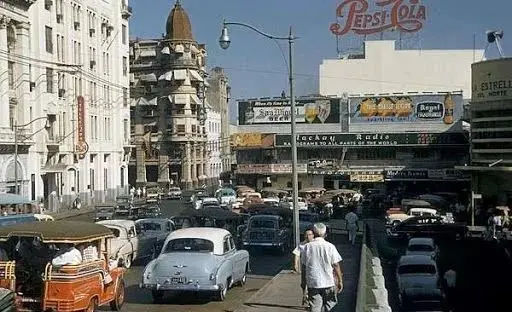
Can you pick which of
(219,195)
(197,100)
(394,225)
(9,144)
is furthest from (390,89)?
(394,225)

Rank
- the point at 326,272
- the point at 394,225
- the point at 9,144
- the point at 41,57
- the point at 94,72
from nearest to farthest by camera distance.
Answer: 1. the point at 326,272
2. the point at 394,225
3. the point at 9,144
4. the point at 41,57
5. the point at 94,72

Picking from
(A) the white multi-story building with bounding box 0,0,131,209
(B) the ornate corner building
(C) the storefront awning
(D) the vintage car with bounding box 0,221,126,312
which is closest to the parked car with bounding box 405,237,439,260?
(D) the vintage car with bounding box 0,221,126,312

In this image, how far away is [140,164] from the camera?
10731 centimetres

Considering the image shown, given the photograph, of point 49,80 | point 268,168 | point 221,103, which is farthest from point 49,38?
point 221,103

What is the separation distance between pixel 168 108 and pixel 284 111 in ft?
78.0

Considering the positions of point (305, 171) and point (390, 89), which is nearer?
point (305, 171)

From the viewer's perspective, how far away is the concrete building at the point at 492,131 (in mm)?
55531

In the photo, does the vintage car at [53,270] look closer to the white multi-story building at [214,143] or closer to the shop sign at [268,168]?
the shop sign at [268,168]

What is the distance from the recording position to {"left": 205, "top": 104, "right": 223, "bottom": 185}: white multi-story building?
121 meters

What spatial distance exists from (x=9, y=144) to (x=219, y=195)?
46.8 ft

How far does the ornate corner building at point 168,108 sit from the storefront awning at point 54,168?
36.9 m

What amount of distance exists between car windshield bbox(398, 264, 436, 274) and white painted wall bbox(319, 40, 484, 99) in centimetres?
7138

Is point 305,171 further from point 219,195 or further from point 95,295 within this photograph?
point 95,295

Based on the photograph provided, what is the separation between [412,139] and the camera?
8356 cm
